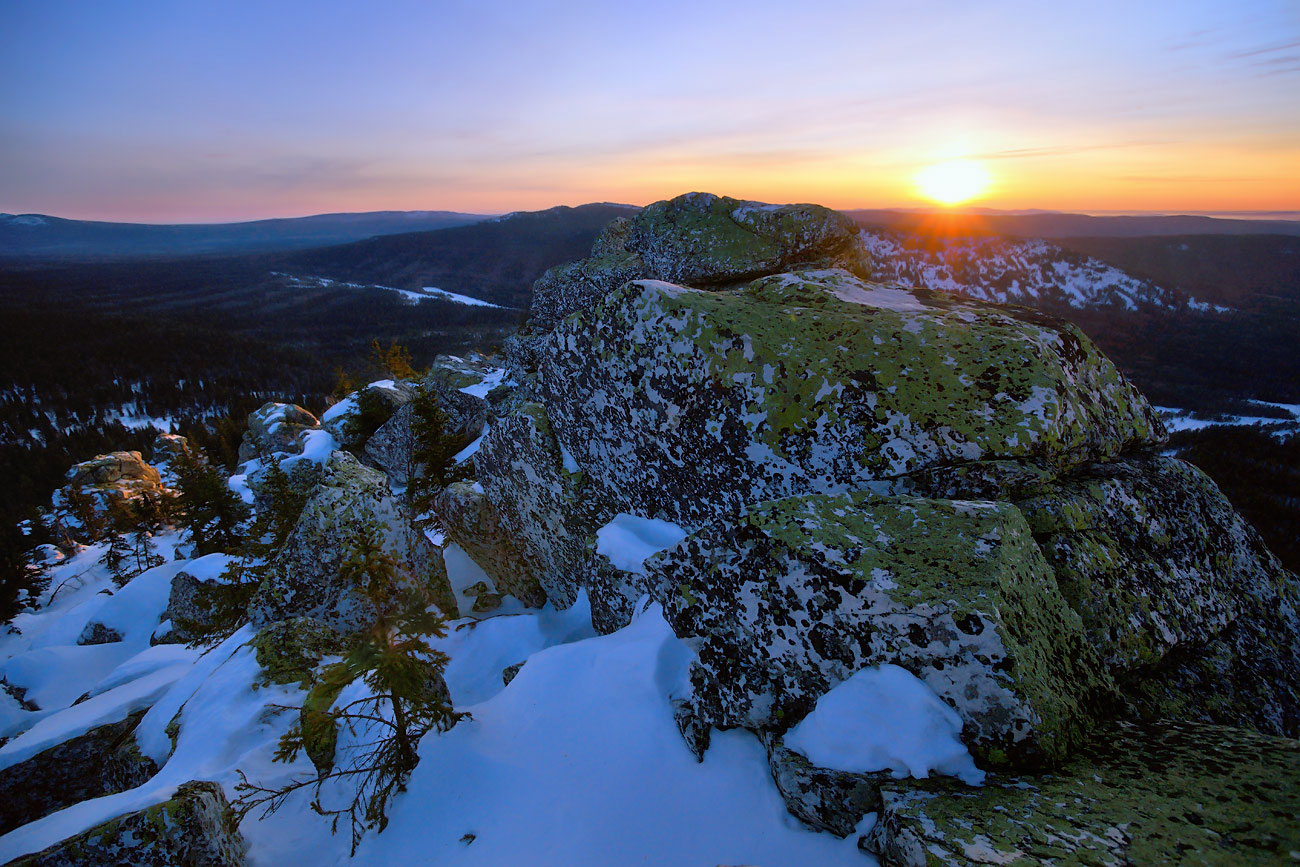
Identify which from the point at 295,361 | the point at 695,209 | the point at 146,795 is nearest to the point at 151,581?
the point at 146,795

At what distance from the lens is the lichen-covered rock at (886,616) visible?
14.2 feet

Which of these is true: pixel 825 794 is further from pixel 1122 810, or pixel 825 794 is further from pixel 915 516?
pixel 915 516

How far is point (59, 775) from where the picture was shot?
12.3 meters

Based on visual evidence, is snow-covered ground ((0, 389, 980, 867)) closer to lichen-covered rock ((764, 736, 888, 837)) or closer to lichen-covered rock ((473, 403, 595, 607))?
lichen-covered rock ((764, 736, 888, 837))

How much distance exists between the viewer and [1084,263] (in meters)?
200

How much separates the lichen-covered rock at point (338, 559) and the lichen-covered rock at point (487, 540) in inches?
39.9

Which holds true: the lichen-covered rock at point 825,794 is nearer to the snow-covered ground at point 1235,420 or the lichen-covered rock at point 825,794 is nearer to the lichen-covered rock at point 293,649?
the lichen-covered rock at point 293,649

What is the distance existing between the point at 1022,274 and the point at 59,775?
243 meters

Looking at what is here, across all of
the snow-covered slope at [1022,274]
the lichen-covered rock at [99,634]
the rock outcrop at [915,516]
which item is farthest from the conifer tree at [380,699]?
the snow-covered slope at [1022,274]

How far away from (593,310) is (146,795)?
30.7 ft

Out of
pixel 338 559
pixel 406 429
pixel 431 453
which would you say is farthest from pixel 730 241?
pixel 406 429

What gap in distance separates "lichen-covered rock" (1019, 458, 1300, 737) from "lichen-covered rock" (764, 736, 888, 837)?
122 inches

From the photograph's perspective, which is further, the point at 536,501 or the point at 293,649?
the point at 536,501

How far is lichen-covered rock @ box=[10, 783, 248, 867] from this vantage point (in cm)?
561
